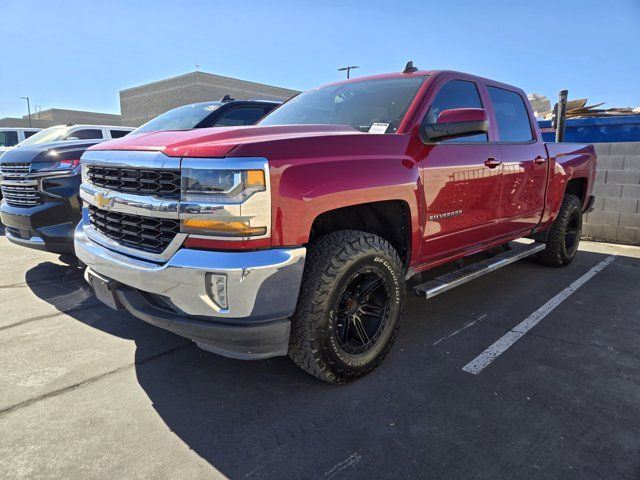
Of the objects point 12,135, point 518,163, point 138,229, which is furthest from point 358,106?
point 12,135

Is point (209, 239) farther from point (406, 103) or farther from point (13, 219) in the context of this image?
point (13, 219)

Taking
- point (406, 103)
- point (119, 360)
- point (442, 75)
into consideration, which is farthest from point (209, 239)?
point (442, 75)

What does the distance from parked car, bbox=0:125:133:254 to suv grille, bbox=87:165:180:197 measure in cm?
178

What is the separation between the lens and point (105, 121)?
59469 millimetres

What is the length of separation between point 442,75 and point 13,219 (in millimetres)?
4333

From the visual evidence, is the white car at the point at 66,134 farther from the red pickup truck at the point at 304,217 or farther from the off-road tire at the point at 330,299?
the off-road tire at the point at 330,299

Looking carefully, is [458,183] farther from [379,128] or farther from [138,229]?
[138,229]

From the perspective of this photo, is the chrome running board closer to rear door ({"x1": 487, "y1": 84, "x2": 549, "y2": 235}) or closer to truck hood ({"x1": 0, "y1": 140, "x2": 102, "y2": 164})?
rear door ({"x1": 487, "y1": 84, "x2": 549, "y2": 235})

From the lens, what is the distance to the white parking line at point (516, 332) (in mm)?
3033

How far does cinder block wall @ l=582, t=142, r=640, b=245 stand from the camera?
7.01 meters

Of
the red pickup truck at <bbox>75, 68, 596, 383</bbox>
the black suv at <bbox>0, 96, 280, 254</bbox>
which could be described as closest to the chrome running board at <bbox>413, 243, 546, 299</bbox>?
the red pickup truck at <bbox>75, 68, 596, 383</bbox>

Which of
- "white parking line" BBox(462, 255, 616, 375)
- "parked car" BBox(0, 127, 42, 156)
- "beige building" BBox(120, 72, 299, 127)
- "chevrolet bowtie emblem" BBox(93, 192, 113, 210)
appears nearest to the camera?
"chevrolet bowtie emblem" BBox(93, 192, 113, 210)

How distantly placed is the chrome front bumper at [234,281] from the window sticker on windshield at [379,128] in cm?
121

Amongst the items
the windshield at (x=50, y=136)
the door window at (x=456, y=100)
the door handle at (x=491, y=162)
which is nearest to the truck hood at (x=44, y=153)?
the windshield at (x=50, y=136)
